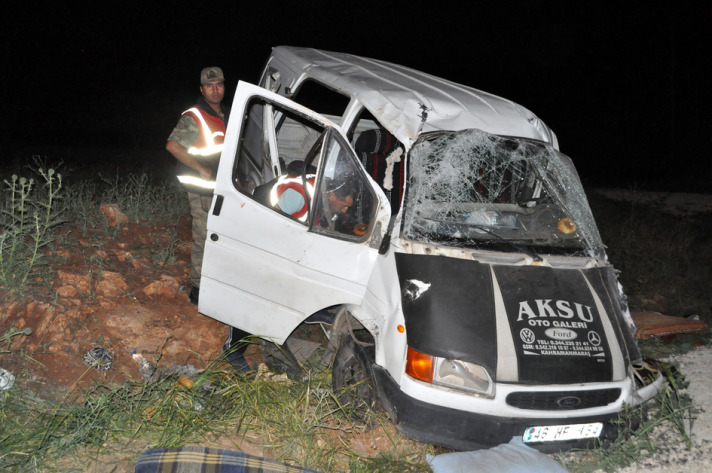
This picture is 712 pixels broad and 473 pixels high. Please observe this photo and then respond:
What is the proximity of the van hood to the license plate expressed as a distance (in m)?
0.26

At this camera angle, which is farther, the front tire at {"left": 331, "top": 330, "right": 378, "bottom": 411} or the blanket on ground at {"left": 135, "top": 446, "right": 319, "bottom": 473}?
the front tire at {"left": 331, "top": 330, "right": 378, "bottom": 411}

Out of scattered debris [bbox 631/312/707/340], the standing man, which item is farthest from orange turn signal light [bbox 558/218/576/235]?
the standing man

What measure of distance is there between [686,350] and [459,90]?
3.13 meters

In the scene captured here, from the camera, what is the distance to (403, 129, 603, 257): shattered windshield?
329 centimetres

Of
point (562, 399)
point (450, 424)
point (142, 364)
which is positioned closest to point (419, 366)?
point (450, 424)

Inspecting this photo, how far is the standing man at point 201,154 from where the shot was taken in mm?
4160

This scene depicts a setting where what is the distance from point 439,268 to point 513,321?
474 millimetres

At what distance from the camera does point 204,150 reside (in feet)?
14.1

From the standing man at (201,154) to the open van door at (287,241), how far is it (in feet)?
1.62

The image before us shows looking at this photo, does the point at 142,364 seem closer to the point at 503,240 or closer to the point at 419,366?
the point at 419,366

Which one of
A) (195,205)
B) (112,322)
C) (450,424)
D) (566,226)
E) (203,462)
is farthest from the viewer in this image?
(195,205)

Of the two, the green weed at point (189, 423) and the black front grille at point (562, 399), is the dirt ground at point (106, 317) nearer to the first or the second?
the green weed at point (189, 423)

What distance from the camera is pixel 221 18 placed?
35031 mm

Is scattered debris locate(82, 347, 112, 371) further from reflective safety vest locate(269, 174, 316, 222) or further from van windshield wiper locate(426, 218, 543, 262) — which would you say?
van windshield wiper locate(426, 218, 543, 262)
